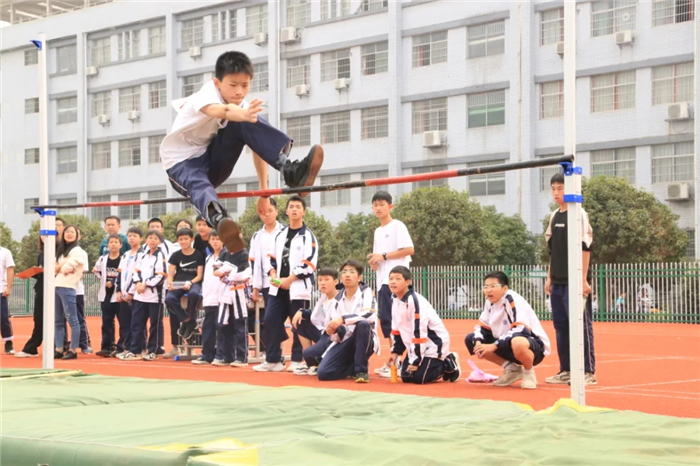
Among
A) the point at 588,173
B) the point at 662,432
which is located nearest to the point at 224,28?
the point at 588,173

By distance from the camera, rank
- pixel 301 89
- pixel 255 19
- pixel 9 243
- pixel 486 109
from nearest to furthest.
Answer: pixel 486 109 → pixel 301 89 → pixel 255 19 → pixel 9 243

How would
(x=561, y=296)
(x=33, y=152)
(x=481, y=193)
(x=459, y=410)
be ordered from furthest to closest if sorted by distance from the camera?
(x=33, y=152)
(x=481, y=193)
(x=561, y=296)
(x=459, y=410)

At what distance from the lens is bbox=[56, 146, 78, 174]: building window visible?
37.9 meters

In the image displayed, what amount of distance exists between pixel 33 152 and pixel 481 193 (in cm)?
2081

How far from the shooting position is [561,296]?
699 cm

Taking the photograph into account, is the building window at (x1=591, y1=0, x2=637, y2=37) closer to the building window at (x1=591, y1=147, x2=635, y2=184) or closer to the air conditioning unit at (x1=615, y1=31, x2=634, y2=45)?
the air conditioning unit at (x1=615, y1=31, x2=634, y2=45)

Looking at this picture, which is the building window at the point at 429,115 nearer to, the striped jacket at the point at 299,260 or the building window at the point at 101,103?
the building window at the point at 101,103

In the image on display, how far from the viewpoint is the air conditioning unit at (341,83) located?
30.0m

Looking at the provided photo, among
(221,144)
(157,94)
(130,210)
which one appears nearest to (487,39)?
(157,94)

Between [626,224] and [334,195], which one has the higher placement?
[334,195]

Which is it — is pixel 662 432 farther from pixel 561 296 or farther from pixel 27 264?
pixel 27 264

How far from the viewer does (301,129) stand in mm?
31766

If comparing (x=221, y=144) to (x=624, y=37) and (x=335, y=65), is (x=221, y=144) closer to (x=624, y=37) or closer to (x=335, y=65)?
(x=624, y=37)

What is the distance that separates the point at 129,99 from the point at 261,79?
638cm
